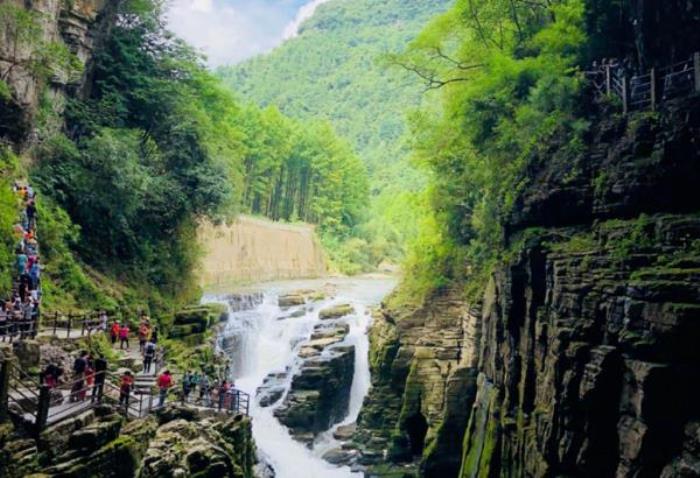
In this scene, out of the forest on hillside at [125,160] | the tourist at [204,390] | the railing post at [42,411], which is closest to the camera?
the railing post at [42,411]

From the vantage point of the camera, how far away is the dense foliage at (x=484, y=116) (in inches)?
659

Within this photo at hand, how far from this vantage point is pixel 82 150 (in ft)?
82.4

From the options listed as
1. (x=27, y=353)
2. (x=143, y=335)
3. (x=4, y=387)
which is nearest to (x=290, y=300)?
(x=143, y=335)

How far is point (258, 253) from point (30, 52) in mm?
33422

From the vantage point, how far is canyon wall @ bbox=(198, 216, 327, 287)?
47938 mm

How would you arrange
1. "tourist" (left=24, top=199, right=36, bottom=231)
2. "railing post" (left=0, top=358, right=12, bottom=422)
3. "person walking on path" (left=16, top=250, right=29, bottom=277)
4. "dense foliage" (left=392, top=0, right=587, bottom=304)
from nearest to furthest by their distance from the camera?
"railing post" (left=0, top=358, right=12, bottom=422)
"dense foliage" (left=392, top=0, right=587, bottom=304)
"person walking on path" (left=16, top=250, right=29, bottom=277)
"tourist" (left=24, top=199, right=36, bottom=231)

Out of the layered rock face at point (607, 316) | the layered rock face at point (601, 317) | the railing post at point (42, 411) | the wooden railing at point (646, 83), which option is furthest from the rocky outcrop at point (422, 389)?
the railing post at point (42, 411)

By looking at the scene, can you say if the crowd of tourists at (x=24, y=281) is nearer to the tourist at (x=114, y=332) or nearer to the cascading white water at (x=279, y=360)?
the tourist at (x=114, y=332)

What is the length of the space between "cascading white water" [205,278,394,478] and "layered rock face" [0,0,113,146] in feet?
47.8

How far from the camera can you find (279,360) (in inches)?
1286

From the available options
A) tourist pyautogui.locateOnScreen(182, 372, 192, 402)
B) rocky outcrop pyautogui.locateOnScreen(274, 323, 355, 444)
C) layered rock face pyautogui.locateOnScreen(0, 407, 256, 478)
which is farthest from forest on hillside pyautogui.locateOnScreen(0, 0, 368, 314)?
layered rock face pyautogui.locateOnScreen(0, 407, 256, 478)

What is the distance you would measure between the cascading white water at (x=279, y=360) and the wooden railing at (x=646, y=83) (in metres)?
16.4

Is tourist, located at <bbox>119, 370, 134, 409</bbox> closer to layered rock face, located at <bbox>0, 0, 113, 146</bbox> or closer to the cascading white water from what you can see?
the cascading white water

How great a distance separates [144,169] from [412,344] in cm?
1397
